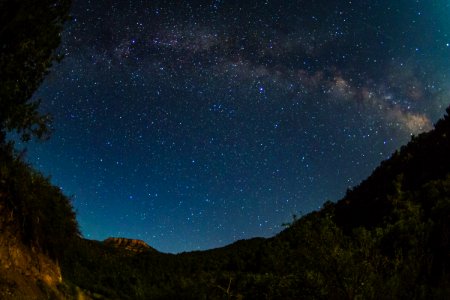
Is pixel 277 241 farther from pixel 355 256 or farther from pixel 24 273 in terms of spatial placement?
pixel 24 273

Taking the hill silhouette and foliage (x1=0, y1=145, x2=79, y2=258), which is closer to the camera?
the hill silhouette

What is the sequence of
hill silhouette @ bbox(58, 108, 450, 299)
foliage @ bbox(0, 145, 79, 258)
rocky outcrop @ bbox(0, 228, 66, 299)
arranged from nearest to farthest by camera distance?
1. rocky outcrop @ bbox(0, 228, 66, 299)
2. hill silhouette @ bbox(58, 108, 450, 299)
3. foliage @ bbox(0, 145, 79, 258)

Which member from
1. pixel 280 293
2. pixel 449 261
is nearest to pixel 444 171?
pixel 449 261

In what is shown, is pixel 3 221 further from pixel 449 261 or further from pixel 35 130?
pixel 449 261

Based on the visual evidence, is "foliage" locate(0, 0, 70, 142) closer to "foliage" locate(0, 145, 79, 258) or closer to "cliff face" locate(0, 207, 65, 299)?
"foliage" locate(0, 145, 79, 258)

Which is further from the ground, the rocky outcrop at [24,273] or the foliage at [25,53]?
the foliage at [25,53]

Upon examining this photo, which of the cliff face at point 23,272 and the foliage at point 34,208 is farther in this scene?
the foliage at point 34,208

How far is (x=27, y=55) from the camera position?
10984 millimetres

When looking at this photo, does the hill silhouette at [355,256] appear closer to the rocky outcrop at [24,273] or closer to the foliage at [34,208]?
the foliage at [34,208]

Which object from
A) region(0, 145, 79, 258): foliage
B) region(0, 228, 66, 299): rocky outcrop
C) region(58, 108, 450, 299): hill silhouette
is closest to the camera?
region(0, 228, 66, 299): rocky outcrop

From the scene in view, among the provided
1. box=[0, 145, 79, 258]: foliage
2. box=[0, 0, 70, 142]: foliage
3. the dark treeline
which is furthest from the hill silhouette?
box=[0, 0, 70, 142]: foliage

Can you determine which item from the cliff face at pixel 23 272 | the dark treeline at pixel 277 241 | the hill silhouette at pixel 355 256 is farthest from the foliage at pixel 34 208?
the hill silhouette at pixel 355 256

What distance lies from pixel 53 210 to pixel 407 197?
59.0 ft

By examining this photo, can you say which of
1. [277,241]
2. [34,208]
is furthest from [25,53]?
[277,241]
